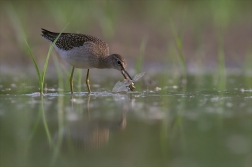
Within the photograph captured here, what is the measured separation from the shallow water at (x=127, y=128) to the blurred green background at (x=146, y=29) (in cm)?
366

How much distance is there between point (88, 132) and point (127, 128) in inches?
16.4

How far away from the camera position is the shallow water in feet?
15.9

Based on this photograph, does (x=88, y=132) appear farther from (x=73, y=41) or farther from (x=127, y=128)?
(x=73, y=41)

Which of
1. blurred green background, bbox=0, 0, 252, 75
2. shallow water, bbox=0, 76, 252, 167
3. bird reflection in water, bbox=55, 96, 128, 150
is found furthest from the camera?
blurred green background, bbox=0, 0, 252, 75

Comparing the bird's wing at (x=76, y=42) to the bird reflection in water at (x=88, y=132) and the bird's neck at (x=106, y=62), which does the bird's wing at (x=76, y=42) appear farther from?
the bird reflection in water at (x=88, y=132)

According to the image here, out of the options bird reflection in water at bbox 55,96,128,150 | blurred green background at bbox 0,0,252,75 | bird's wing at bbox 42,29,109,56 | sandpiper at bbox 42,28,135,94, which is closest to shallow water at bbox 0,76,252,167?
bird reflection in water at bbox 55,96,128,150

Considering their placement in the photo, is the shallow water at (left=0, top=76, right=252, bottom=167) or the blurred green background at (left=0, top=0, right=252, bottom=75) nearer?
the shallow water at (left=0, top=76, right=252, bottom=167)

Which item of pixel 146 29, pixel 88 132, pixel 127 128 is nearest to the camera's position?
pixel 88 132

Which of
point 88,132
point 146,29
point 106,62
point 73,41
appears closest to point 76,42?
point 73,41

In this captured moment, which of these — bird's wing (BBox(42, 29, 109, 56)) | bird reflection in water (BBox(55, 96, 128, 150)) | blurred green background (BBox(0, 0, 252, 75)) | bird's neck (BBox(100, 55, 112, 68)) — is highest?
blurred green background (BBox(0, 0, 252, 75))

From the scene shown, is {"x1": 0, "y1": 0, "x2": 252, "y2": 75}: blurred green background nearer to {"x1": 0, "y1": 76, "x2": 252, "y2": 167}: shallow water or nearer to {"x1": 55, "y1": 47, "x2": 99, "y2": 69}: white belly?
{"x1": 55, "y1": 47, "x2": 99, "y2": 69}: white belly

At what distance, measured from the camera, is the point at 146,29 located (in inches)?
619

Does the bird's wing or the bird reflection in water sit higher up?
the bird's wing

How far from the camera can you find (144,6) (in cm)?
1827
